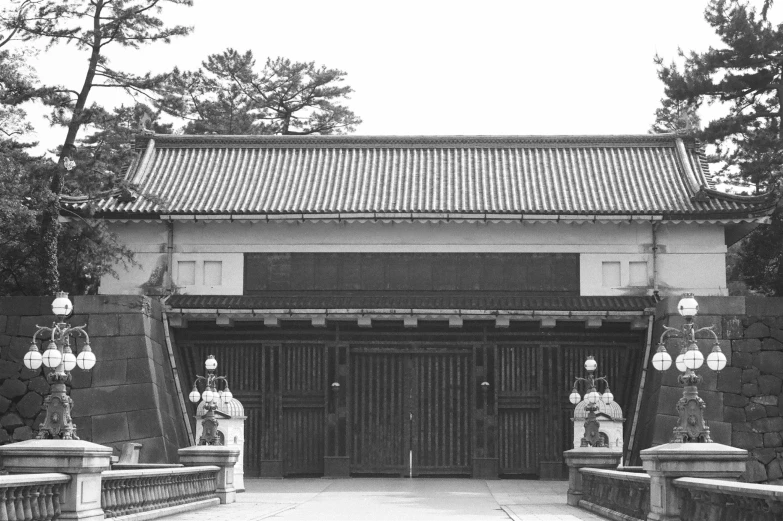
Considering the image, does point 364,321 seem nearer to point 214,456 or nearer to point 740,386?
point 214,456

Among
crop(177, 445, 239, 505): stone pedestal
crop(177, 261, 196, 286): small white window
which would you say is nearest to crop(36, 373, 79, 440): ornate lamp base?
crop(177, 445, 239, 505): stone pedestal

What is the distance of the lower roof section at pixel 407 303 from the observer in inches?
1176

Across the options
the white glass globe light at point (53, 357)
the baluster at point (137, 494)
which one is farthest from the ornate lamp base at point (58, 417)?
the baluster at point (137, 494)

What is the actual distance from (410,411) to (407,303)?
2983 millimetres

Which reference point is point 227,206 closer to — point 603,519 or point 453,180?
point 453,180

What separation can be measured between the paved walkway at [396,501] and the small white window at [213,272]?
5.68m

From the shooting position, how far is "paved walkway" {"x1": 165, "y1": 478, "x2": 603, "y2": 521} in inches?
761

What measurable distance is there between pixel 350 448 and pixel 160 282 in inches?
277

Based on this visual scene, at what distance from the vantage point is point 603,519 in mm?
19328

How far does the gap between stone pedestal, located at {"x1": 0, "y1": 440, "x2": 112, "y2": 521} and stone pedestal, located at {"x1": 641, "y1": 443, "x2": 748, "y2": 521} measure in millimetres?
7513

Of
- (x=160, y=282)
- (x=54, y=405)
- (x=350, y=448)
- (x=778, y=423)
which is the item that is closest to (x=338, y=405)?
(x=350, y=448)

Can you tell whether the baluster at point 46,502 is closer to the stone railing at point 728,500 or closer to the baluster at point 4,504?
the baluster at point 4,504

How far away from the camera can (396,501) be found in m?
22.8

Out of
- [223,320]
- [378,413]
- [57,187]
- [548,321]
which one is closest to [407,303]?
[378,413]
